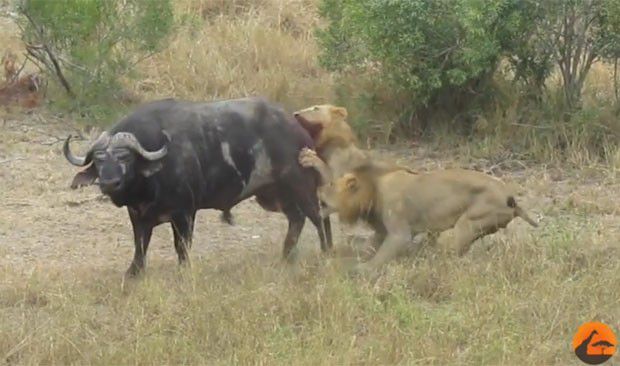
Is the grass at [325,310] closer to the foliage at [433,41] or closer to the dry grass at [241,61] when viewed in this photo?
the foliage at [433,41]

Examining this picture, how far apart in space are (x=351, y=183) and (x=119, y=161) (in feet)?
5.21

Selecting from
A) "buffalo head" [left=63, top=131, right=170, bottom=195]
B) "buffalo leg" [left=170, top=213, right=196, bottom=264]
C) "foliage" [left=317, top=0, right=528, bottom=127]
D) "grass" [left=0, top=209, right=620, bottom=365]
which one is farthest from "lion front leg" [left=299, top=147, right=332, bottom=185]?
"foliage" [left=317, top=0, right=528, bottom=127]

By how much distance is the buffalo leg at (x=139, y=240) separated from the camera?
28.7 ft

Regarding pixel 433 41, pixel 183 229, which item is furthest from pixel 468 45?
pixel 183 229

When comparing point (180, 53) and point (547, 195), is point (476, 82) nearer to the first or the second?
point (547, 195)

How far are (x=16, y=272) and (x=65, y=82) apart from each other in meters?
4.93

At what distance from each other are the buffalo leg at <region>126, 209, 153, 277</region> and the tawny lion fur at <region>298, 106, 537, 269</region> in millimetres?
1165

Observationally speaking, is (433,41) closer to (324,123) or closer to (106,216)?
(324,123)

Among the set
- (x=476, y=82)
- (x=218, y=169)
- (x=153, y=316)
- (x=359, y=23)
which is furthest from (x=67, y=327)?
(x=476, y=82)

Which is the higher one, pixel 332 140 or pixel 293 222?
pixel 332 140

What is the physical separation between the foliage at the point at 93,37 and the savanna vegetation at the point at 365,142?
0.02 metres

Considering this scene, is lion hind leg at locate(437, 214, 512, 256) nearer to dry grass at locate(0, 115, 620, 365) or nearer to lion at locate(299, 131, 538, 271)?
lion at locate(299, 131, 538, 271)

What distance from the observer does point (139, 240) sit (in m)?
8.77

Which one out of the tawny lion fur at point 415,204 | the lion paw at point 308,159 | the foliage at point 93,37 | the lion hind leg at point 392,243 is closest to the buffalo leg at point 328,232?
the tawny lion fur at point 415,204
